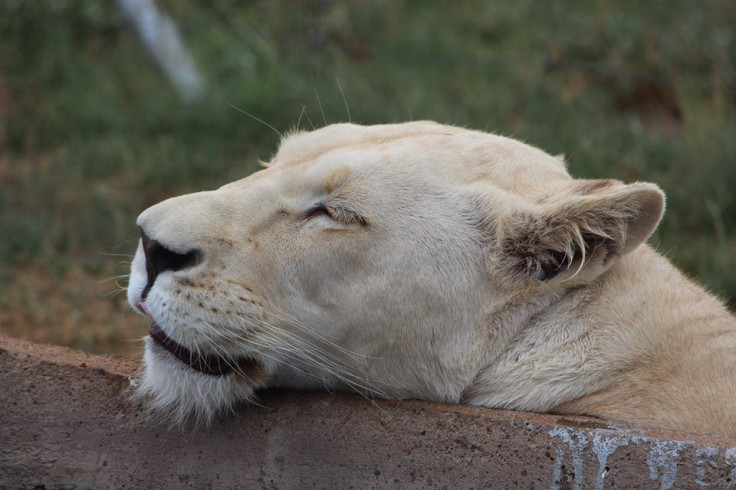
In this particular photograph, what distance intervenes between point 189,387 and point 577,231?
121 centimetres

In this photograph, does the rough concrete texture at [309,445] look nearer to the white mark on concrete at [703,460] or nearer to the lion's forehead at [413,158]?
the white mark on concrete at [703,460]

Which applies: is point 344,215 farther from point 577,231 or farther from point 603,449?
point 603,449

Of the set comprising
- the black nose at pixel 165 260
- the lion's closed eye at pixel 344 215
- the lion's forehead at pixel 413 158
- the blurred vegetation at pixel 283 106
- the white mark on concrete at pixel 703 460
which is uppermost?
the lion's forehead at pixel 413 158

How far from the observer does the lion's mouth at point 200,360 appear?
324cm

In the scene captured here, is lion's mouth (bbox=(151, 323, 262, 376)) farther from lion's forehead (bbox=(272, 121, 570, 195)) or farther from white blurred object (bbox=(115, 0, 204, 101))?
white blurred object (bbox=(115, 0, 204, 101))

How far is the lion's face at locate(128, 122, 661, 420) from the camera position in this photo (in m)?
3.18

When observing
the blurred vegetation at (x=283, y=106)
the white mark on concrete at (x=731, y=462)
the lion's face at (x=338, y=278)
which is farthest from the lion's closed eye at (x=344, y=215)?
the blurred vegetation at (x=283, y=106)

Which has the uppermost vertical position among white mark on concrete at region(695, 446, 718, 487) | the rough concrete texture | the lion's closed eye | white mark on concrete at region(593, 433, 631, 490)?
the lion's closed eye

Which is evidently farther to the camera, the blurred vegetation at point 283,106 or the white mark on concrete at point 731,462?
the blurred vegetation at point 283,106

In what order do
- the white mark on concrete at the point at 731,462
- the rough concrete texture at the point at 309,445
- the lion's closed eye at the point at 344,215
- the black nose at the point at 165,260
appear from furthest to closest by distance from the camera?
the lion's closed eye at the point at 344,215 < the black nose at the point at 165,260 < the rough concrete texture at the point at 309,445 < the white mark on concrete at the point at 731,462

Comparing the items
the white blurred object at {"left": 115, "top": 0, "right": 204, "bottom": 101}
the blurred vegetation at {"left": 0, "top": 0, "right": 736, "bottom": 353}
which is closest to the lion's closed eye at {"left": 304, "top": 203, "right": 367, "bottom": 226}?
the blurred vegetation at {"left": 0, "top": 0, "right": 736, "bottom": 353}

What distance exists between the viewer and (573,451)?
3.06 metres

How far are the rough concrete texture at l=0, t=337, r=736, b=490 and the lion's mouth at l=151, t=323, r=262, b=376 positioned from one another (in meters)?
0.18

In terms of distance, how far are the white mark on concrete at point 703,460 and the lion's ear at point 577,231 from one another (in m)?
0.61
